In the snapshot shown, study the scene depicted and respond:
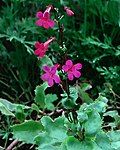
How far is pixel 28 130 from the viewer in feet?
5.07

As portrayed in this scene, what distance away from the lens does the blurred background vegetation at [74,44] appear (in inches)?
79.3

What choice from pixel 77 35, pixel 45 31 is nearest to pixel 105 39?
pixel 77 35

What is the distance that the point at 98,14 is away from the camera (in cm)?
212

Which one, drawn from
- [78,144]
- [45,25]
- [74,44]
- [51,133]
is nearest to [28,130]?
[51,133]

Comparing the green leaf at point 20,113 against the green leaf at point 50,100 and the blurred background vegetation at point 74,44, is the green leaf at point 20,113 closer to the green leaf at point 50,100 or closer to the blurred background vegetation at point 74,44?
the green leaf at point 50,100

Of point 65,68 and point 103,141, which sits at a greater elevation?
point 65,68

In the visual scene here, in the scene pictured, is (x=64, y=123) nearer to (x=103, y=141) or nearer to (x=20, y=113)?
(x=103, y=141)

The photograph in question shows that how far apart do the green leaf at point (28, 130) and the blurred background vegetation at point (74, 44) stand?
1.62ft

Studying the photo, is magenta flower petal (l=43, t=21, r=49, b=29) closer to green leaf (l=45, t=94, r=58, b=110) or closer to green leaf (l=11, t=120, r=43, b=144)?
green leaf (l=11, t=120, r=43, b=144)

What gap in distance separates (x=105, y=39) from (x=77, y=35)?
0.46 ft

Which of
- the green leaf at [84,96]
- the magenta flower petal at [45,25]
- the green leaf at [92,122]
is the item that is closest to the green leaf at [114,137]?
the green leaf at [92,122]

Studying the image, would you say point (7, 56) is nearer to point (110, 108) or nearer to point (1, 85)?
point (1, 85)

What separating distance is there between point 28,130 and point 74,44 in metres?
0.66

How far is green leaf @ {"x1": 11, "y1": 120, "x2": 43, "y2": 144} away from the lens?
1.51 m
